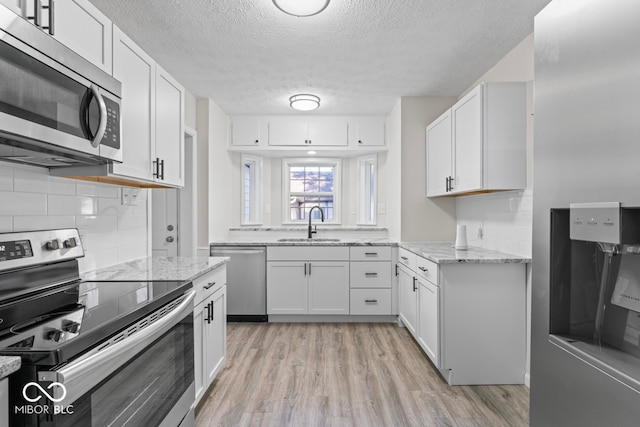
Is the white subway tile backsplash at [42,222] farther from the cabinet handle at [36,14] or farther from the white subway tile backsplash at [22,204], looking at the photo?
the cabinet handle at [36,14]

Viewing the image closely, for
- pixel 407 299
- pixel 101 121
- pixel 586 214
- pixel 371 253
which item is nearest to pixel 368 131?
pixel 371 253

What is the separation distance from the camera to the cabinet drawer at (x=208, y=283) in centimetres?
186

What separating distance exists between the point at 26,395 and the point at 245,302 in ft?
9.71

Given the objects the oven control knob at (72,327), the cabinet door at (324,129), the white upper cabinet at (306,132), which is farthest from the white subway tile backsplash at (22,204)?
the cabinet door at (324,129)

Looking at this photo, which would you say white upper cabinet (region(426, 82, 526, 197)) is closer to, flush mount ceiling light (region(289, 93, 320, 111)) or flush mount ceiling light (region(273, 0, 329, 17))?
flush mount ceiling light (region(273, 0, 329, 17))

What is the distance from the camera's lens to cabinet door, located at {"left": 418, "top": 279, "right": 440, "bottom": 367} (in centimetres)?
236

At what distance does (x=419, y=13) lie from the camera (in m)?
2.08

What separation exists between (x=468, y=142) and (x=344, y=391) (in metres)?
1.99

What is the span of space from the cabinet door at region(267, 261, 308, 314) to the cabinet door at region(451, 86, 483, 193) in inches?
69.5

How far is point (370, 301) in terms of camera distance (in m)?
3.62

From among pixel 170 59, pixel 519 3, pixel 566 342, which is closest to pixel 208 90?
pixel 170 59

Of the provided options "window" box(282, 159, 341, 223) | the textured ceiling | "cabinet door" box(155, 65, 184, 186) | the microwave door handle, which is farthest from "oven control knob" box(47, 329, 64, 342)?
"window" box(282, 159, 341, 223)

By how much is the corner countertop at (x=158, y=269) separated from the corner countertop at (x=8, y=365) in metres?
0.91

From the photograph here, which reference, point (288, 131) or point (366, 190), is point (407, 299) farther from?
point (288, 131)
